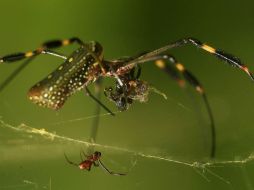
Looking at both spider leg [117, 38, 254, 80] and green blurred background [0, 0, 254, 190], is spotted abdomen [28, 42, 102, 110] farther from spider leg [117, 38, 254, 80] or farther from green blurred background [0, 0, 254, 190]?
green blurred background [0, 0, 254, 190]

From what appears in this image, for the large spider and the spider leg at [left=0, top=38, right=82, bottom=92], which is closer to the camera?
the spider leg at [left=0, top=38, right=82, bottom=92]

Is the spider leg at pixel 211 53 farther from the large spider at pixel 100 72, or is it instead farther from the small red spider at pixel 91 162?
the small red spider at pixel 91 162

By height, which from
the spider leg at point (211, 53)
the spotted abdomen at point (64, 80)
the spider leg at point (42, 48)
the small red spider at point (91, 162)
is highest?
the spider leg at point (211, 53)

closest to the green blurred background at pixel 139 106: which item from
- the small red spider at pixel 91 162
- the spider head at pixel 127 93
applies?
the small red spider at pixel 91 162

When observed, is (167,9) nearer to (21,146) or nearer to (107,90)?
(107,90)

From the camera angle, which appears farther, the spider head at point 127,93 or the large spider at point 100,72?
the spider head at point 127,93

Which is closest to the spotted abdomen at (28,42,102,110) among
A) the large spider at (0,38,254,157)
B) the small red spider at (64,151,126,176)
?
the large spider at (0,38,254,157)

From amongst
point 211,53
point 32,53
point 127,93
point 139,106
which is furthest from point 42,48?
point 139,106
